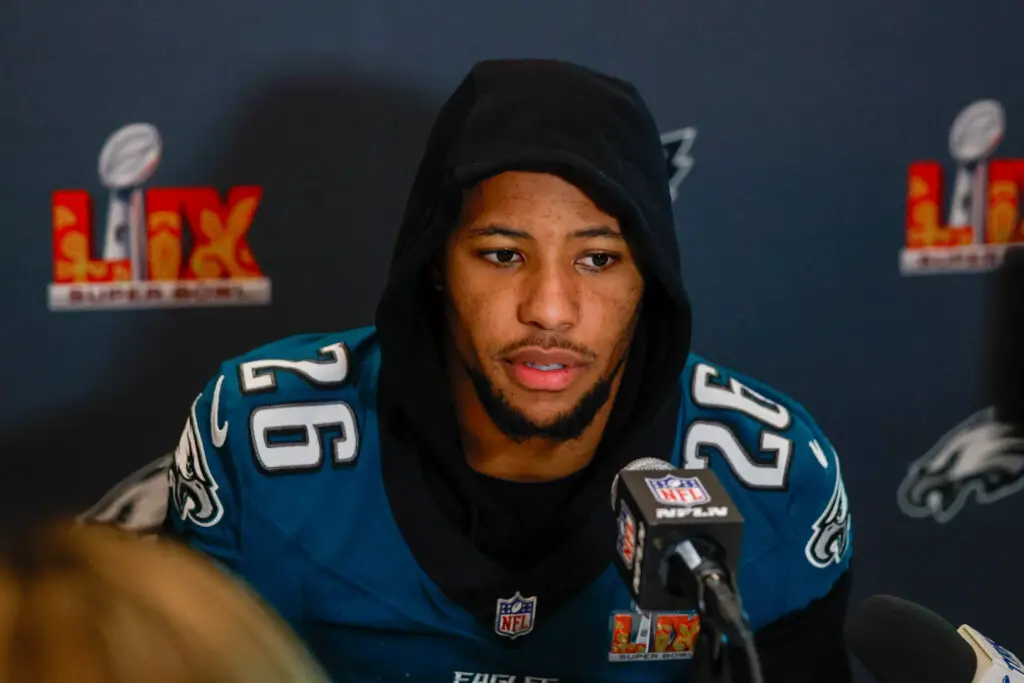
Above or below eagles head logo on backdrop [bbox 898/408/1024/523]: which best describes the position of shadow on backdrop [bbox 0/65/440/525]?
above

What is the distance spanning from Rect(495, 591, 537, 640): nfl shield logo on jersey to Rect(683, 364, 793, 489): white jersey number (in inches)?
8.8

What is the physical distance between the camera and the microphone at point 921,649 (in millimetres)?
775

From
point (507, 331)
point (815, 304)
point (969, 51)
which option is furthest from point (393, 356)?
point (969, 51)

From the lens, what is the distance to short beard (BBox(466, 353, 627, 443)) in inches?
39.3

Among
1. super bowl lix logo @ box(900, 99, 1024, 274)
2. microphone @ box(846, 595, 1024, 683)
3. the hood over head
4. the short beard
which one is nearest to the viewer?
microphone @ box(846, 595, 1024, 683)

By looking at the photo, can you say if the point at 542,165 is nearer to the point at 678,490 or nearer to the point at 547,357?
the point at 547,357

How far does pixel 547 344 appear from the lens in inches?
37.3

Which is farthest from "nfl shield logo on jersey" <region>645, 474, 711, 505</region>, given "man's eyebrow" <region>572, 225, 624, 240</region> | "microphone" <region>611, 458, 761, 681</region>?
"man's eyebrow" <region>572, 225, 624, 240</region>

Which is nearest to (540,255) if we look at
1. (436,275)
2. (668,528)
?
(436,275)

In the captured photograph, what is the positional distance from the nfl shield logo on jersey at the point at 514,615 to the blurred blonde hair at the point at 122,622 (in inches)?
23.5

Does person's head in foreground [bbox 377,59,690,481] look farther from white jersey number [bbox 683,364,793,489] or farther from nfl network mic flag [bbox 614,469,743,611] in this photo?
nfl network mic flag [bbox 614,469,743,611]

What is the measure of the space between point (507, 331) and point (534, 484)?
19 centimetres

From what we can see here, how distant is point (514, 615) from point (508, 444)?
18cm

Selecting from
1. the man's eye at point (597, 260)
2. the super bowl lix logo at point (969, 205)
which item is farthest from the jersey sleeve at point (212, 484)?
the super bowl lix logo at point (969, 205)
